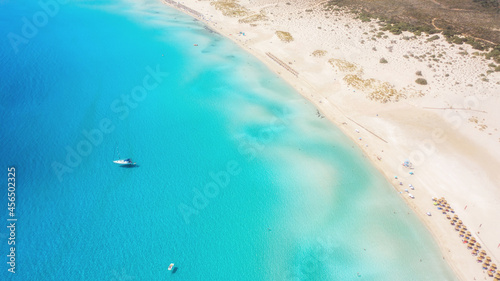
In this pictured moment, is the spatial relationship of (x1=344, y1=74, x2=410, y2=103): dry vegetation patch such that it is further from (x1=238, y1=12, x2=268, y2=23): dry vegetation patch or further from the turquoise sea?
(x1=238, y1=12, x2=268, y2=23): dry vegetation patch

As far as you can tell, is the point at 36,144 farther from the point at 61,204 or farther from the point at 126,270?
the point at 126,270

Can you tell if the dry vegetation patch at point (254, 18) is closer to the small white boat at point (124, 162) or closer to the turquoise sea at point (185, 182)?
the turquoise sea at point (185, 182)

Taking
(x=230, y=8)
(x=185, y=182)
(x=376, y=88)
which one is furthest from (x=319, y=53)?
(x=185, y=182)

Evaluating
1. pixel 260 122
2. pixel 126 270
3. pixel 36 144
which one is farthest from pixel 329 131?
pixel 36 144

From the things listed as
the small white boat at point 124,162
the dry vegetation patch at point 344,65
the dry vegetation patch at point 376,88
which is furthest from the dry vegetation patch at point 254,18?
the small white boat at point 124,162

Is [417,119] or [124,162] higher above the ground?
[417,119]

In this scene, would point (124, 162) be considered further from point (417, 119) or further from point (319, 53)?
point (417, 119)
